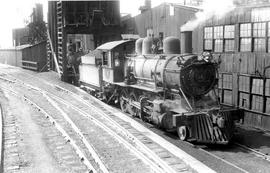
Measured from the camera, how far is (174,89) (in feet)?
39.3

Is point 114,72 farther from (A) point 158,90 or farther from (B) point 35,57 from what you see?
(B) point 35,57

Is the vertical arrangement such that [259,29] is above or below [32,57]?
above

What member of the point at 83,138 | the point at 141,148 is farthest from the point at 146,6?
the point at 141,148

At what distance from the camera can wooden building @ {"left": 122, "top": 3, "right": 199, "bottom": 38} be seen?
17.4 meters

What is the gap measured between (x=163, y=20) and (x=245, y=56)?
7309 mm

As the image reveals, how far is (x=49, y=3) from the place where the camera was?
31.1m

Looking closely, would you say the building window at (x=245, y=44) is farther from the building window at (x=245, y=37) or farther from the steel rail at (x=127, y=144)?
the steel rail at (x=127, y=144)

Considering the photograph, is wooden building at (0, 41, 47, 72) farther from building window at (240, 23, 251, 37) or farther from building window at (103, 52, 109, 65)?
building window at (240, 23, 251, 37)

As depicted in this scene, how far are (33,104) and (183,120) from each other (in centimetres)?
936

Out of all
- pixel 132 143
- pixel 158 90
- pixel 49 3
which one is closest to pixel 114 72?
pixel 158 90

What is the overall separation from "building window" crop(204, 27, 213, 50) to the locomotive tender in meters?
3.16

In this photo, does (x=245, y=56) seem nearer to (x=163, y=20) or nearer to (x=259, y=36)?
(x=259, y=36)

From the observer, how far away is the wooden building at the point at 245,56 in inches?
506

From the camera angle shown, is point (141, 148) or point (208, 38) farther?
point (208, 38)
